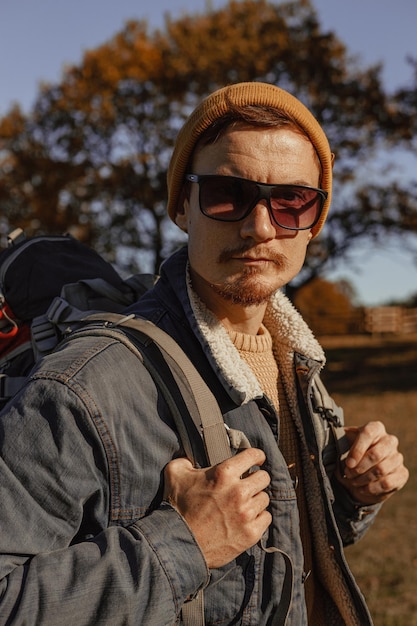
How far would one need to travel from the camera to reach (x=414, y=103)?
58.9ft

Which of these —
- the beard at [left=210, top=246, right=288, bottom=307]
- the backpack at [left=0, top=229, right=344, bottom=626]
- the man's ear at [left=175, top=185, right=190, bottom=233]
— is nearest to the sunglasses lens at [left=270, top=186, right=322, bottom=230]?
the beard at [left=210, top=246, right=288, bottom=307]

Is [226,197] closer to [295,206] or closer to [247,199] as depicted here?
[247,199]

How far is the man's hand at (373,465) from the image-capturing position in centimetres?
231

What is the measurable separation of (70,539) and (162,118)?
1917cm

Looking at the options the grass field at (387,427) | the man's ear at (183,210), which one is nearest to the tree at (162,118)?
the grass field at (387,427)

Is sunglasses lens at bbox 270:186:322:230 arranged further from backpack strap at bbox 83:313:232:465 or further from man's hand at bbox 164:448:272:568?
man's hand at bbox 164:448:272:568

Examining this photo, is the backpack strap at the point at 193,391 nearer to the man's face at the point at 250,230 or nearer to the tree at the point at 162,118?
the man's face at the point at 250,230

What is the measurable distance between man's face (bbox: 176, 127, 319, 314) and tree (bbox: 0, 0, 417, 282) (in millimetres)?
16859

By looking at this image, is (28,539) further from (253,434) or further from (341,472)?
(341,472)

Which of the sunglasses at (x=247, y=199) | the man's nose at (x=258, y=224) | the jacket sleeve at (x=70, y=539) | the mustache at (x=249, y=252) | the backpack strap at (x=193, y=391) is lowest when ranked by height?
the jacket sleeve at (x=70, y=539)

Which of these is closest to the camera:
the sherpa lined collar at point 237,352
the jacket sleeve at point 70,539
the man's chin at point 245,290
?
the jacket sleeve at point 70,539

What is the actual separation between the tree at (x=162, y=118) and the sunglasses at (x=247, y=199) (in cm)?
1689

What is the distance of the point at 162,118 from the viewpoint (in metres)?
19.8

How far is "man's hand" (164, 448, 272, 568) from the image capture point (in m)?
1.66
